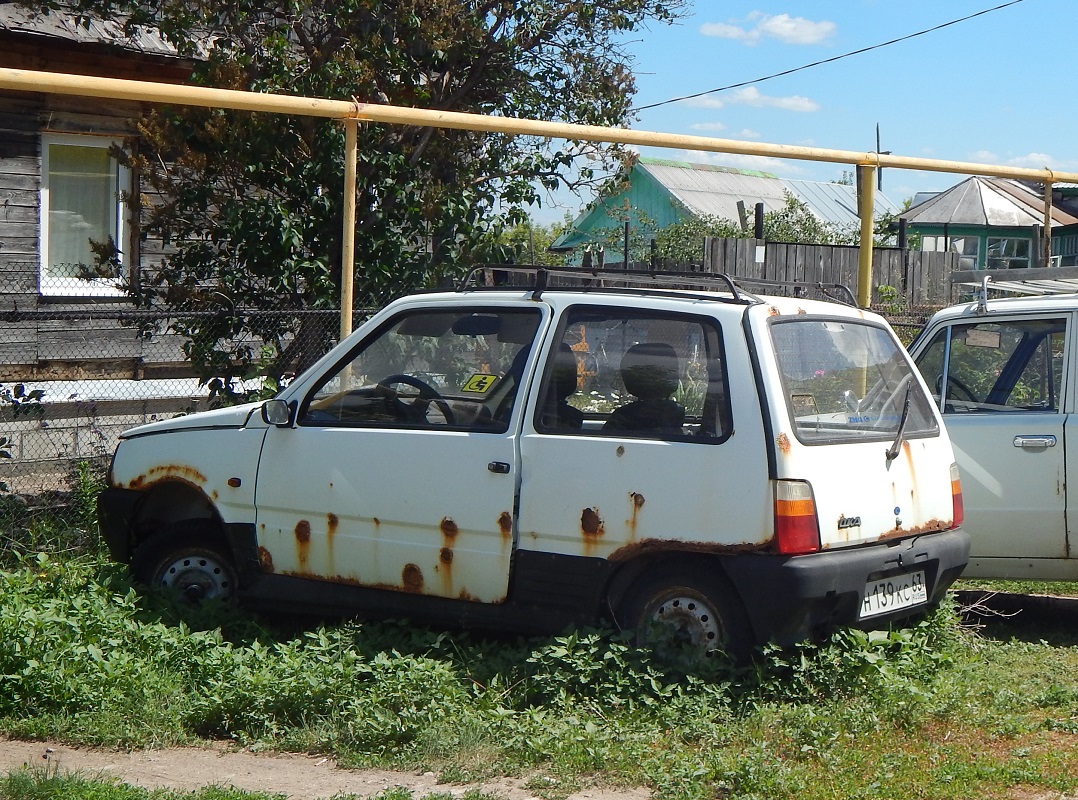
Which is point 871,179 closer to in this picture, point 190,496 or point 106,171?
point 190,496

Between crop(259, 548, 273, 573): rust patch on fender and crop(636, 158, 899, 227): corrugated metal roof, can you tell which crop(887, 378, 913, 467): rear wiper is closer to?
crop(259, 548, 273, 573): rust patch on fender

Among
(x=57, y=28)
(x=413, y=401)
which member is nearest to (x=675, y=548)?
(x=413, y=401)

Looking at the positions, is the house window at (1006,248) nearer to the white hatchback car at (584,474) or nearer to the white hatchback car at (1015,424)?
the white hatchback car at (1015,424)

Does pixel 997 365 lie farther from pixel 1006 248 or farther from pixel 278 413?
pixel 1006 248

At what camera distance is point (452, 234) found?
8.81 m

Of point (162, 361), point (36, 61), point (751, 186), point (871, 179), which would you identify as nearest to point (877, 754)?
point (871, 179)

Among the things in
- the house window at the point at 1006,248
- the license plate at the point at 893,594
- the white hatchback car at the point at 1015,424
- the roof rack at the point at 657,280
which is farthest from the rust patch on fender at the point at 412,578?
the house window at the point at 1006,248

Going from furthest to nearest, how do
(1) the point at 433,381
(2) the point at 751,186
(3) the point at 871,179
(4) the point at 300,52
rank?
1. (2) the point at 751,186
2. (4) the point at 300,52
3. (3) the point at 871,179
4. (1) the point at 433,381

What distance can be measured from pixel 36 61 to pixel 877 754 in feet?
32.5

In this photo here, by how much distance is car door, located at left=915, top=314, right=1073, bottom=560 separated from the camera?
6469 mm

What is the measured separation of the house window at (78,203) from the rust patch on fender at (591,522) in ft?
25.6

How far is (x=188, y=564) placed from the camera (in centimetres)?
616

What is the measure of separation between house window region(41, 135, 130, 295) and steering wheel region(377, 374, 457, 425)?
6.63 metres

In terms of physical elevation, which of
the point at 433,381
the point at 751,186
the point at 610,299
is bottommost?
the point at 433,381
